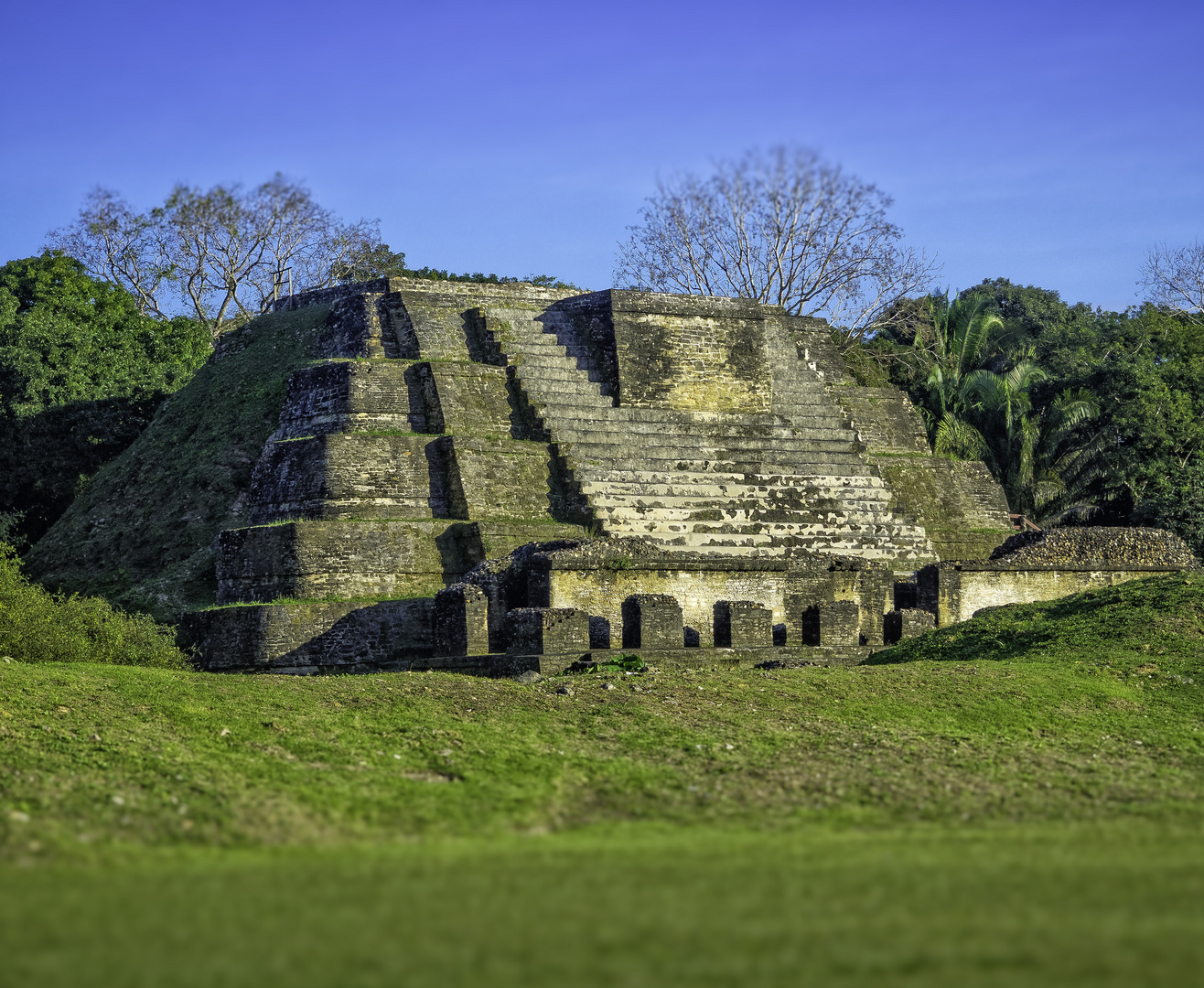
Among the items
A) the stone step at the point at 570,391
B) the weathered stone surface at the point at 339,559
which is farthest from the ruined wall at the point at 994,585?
the stone step at the point at 570,391

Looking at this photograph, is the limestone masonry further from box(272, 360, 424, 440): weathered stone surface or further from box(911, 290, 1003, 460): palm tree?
box(911, 290, 1003, 460): palm tree

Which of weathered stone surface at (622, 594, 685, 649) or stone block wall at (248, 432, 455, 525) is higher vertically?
stone block wall at (248, 432, 455, 525)

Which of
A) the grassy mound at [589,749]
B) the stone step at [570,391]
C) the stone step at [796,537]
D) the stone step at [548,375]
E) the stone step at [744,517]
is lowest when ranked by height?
the grassy mound at [589,749]

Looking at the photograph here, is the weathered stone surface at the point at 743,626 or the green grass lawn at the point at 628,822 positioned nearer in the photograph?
the green grass lawn at the point at 628,822

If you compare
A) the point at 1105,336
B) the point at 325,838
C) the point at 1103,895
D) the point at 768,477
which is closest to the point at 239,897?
the point at 325,838

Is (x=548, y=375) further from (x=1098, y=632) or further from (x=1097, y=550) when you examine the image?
(x=1098, y=632)

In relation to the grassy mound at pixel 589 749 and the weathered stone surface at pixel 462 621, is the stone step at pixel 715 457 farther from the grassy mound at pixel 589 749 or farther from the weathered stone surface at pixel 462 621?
the grassy mound at pixel 589 749

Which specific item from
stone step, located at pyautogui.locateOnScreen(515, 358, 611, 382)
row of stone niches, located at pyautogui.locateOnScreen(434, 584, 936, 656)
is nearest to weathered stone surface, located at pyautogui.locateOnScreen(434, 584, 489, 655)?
row of stone niches, located at pyautogui.locateOnScreen(434, 584, 936, 656)

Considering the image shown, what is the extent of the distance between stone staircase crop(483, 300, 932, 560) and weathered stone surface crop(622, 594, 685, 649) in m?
3.93

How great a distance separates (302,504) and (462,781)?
1061cm

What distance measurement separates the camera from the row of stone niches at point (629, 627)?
14.6 metres

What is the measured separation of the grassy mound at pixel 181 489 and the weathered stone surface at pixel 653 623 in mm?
6940

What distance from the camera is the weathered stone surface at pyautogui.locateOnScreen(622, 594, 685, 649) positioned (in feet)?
50.2

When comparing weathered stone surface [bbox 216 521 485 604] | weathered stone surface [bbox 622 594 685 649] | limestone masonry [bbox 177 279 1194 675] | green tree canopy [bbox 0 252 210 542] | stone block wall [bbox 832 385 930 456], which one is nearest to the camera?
weathered stone surface [bbox 622 594 685 649]
